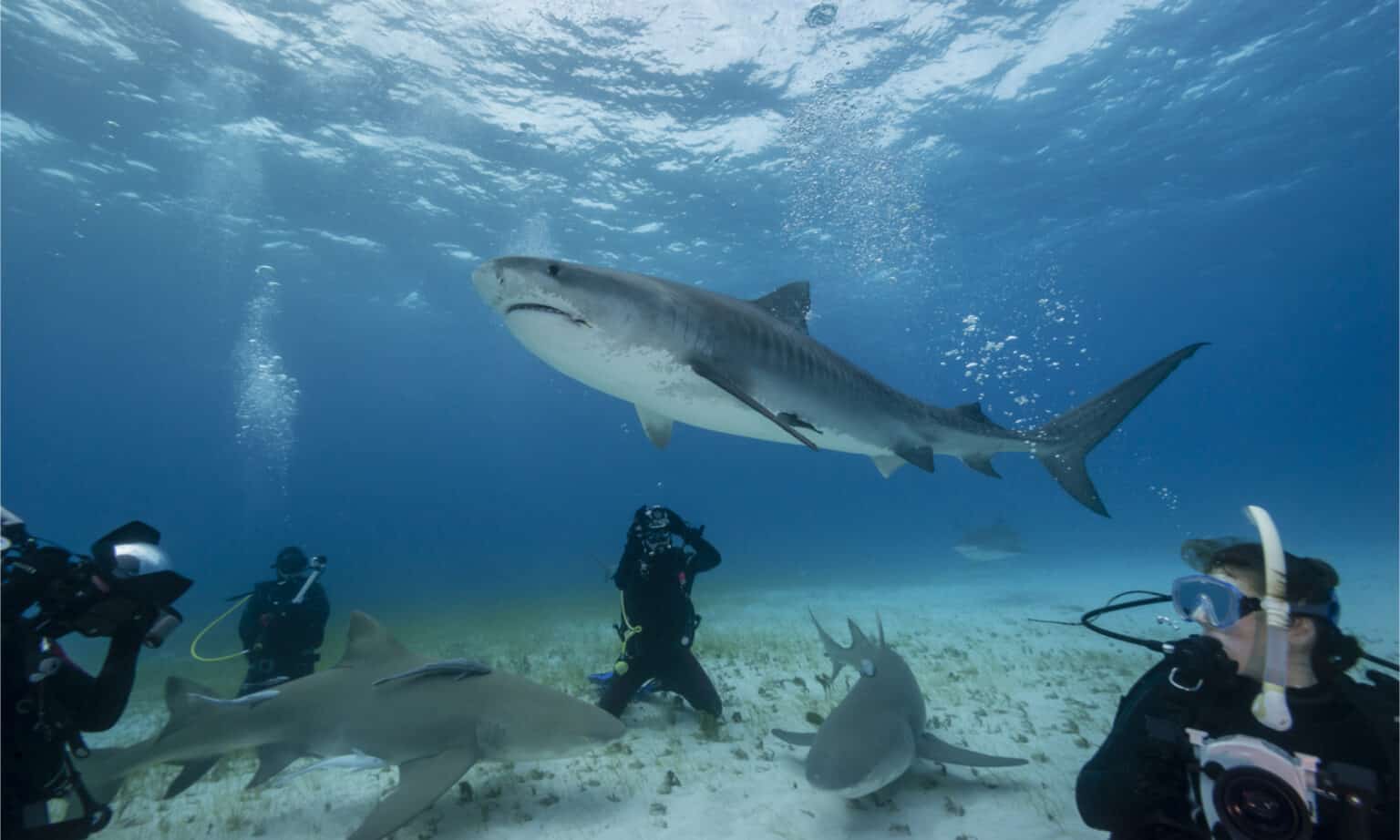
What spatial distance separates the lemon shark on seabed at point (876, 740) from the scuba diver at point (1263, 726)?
191 cm

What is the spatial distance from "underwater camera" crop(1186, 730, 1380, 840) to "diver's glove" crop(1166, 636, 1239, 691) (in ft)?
0.69

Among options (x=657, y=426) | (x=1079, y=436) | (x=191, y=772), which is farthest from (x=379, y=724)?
(x=1079, y=436)

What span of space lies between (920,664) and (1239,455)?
17447 cm

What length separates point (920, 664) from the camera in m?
10.3

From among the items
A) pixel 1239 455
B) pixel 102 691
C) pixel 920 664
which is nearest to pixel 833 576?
pixel 920 664

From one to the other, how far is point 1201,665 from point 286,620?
31.9 feet

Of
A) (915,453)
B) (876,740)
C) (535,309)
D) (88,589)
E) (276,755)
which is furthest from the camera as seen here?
(915,453)

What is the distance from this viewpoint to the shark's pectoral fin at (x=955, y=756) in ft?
16.1

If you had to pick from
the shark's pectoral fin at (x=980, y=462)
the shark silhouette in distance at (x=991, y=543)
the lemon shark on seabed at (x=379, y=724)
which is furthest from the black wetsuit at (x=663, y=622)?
the shark silhouette in distance at (x=991, y=543)

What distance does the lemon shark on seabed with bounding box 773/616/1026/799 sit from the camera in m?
4.31

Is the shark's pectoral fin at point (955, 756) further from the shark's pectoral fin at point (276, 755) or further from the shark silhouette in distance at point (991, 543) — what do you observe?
the shark silhouette in distance at point (991, 543)

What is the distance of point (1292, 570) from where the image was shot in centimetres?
240

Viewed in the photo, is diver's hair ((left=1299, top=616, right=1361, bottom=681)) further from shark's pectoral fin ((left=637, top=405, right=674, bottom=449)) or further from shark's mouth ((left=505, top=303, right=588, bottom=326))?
shark's pectoral fin ((left=637, top=405, right=674, bottom=449))

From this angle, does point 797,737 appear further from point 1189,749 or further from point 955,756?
point 1189,749
